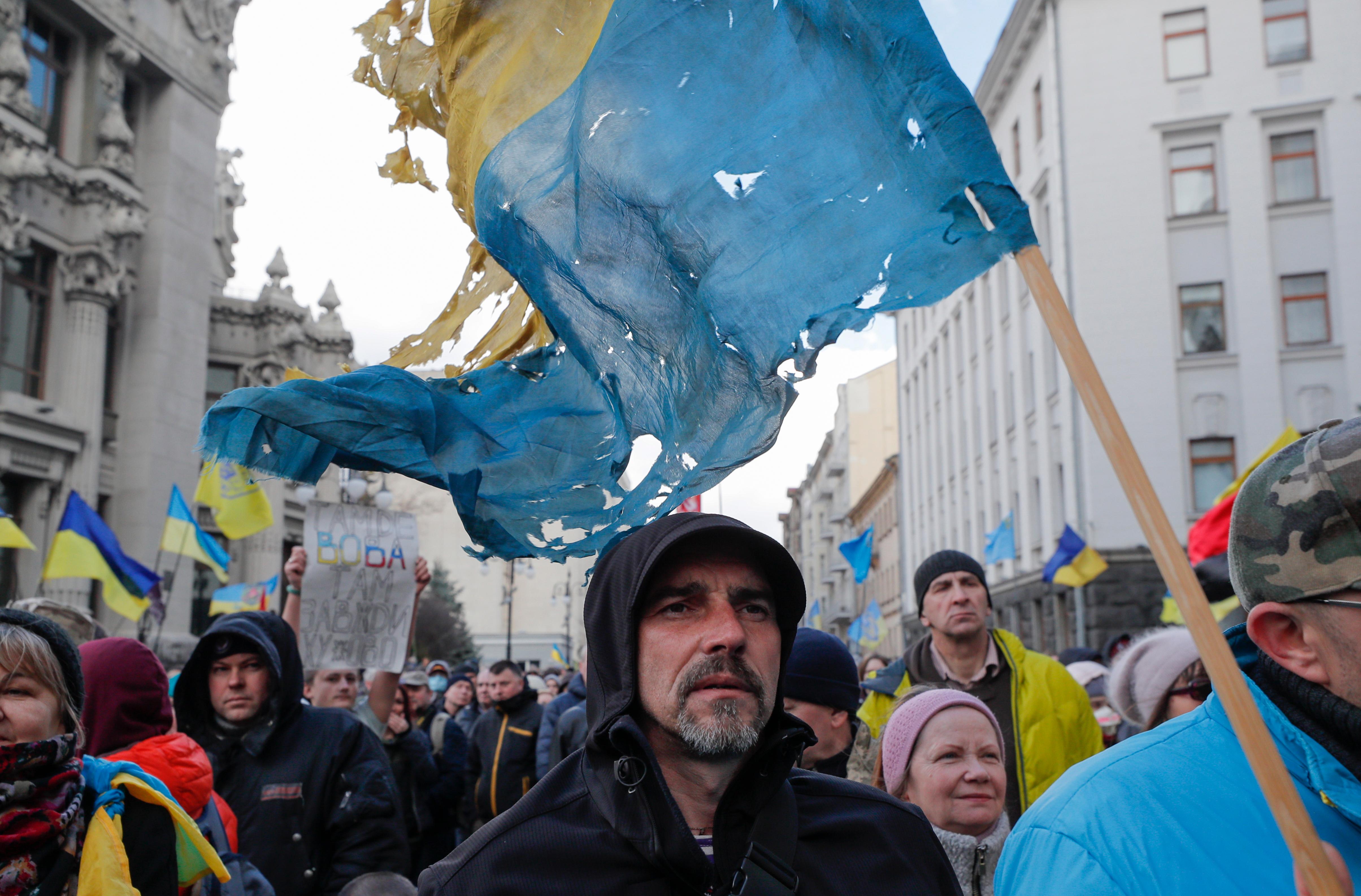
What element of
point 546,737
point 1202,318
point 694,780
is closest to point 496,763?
point 546,737

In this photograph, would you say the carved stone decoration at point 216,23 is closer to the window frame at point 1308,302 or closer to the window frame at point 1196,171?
the window frame at point 1196,171

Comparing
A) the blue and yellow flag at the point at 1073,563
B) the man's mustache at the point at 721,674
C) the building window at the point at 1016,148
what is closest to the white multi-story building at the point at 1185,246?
the building window at the point at 1016,148

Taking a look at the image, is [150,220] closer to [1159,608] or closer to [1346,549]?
[1159,608]

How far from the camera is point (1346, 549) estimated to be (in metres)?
1.73

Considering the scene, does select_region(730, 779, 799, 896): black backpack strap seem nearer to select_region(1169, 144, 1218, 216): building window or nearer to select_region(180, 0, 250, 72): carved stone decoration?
select_region(1169, 144, 1218, 216): building window

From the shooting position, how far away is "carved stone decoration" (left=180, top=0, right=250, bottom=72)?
90.6 ft

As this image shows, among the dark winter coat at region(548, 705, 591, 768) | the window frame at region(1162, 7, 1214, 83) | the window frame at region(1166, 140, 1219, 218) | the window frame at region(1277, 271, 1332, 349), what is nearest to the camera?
the dark winter coat at region(548, 705, 591, 768)

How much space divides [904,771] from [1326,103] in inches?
1074

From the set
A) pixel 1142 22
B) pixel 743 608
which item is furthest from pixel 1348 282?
pixel 743 608

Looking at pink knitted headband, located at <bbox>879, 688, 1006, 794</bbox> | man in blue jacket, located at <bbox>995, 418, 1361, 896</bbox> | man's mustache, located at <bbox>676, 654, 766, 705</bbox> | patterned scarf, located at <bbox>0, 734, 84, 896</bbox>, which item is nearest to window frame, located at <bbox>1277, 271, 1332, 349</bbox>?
pink knitted headband, located at <bbox>879, 688, 1006, 794</bbox>

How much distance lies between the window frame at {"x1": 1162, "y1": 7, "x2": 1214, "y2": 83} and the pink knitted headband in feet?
89.9

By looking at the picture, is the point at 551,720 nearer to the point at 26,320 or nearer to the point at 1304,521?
the point at 1304,521

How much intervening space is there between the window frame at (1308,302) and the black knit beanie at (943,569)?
23670mm

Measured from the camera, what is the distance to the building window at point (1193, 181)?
87.6 ft
